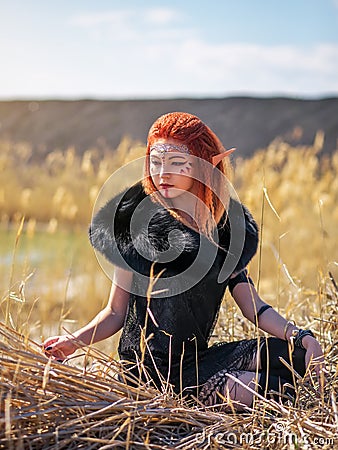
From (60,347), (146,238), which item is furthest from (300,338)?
(60,347)

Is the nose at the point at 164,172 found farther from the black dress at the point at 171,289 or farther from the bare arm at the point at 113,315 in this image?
the bare arm at the point at 113,315

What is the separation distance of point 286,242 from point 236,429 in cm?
306

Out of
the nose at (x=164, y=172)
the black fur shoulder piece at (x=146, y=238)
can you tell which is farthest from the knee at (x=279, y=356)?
the nose at (x=164, y=172)

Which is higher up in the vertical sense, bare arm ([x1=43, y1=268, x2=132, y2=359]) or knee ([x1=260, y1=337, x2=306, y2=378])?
bare arm ([x1=43, y1=268, x2=132, y2=359])

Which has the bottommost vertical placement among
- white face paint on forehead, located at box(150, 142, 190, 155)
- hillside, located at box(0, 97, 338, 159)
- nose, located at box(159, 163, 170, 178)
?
nose, located at box(159, 163, 170, 178)

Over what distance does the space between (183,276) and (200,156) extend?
1.08ft

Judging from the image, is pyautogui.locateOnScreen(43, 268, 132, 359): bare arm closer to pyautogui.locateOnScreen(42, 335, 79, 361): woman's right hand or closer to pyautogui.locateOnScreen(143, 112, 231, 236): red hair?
pyautogui.locateOnScreen(42, 335, 79, 361): woman's right hand

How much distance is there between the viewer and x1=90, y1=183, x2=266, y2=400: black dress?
5.20 feet

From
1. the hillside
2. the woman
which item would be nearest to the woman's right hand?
the woman

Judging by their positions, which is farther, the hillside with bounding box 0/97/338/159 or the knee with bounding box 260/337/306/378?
the hillside with bounding box 0/97/338/159

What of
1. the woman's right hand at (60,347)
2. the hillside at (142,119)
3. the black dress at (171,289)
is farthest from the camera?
the hillside at (142,119)

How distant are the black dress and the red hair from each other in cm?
6

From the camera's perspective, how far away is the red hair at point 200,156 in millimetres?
1670

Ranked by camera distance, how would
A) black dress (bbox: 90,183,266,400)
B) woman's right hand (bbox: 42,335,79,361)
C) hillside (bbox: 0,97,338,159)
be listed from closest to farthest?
woman's right hand (bbox: 42,335,79,361) < black dress (bbox: 90,183,266,400) < hillside (bbox: 0,97,338,159)
